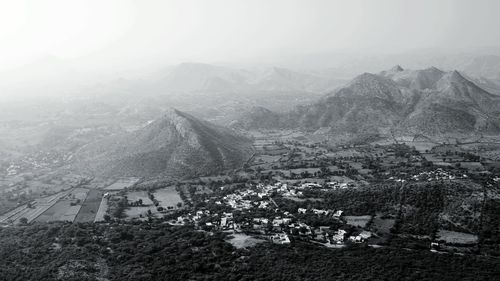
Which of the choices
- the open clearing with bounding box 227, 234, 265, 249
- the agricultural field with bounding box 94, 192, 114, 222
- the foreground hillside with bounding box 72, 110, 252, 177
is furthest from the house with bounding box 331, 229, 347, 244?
the foreground hillside with bounding box 72, 110, 252, 177

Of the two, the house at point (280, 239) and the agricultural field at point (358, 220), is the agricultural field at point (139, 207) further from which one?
the agricultural field at point (358, 220)

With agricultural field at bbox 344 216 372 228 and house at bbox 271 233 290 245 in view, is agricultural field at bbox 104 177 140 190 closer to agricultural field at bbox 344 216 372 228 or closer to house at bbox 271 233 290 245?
house at bbox 271 233 290 245

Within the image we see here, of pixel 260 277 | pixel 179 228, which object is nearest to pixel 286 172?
pixel 179 228

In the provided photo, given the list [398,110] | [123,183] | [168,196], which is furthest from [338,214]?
[398,110]

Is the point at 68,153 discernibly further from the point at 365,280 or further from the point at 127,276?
the point at 365,280

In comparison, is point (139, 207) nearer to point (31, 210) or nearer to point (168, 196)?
point (168, 196)

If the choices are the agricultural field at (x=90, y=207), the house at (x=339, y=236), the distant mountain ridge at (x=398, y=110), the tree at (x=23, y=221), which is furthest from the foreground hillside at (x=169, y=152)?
the house at (x=339, y=236)
